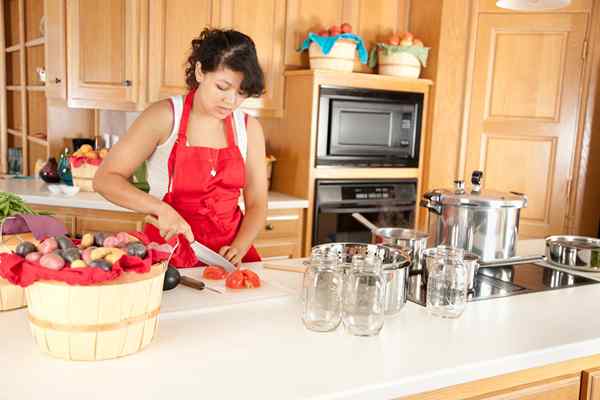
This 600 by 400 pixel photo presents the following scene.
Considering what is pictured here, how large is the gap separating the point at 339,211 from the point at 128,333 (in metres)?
2.38

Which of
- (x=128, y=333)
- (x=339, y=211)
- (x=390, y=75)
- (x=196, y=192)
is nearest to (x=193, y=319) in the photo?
(x=128, y=333)

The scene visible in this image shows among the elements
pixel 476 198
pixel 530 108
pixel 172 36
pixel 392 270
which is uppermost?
pixel 172 36

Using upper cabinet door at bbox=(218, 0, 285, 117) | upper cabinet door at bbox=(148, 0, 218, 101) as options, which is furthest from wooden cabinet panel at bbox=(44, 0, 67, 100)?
upper cabinet door at bbox=(218, 0, 285, 117)

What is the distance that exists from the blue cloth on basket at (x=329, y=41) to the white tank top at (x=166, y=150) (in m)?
1.32

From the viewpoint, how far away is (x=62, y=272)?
99 centimetres

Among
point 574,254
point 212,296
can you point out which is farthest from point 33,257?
point 574,254

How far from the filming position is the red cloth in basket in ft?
3.26

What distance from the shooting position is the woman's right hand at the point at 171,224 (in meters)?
1.57

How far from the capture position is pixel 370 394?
Result: 3.31 ft

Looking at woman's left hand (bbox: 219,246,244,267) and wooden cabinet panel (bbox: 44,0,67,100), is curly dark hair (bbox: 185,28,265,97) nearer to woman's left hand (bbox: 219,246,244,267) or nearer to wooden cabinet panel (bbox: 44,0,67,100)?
woman's left hand (bbox: 219,246,244,267)

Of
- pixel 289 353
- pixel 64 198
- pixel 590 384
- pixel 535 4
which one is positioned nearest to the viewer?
pixel 289 353

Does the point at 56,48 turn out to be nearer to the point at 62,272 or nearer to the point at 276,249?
the point at 276,249

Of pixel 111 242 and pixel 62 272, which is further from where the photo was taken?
pixel 111 242

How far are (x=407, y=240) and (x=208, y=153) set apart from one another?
0.76m
